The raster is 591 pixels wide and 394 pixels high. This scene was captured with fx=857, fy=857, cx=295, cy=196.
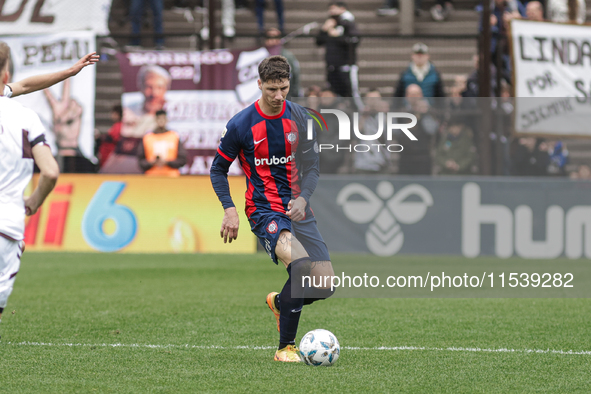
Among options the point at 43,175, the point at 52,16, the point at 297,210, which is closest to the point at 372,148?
the point at 52,16

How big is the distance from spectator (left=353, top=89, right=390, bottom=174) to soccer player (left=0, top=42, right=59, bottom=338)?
839cm

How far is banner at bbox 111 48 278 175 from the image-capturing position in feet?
45.1

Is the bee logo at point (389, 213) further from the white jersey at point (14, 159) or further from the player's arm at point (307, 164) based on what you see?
the white jersey at point (14, 159)

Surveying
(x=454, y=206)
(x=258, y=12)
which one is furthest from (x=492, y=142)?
(x=258, y=12)

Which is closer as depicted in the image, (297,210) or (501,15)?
(297,210)

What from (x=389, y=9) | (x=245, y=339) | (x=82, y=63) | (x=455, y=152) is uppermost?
(x=389, y=9)

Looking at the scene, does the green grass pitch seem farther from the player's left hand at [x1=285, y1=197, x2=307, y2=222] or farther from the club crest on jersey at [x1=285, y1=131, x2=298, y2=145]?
the club crest on jersey at [x1=285, y1=131, x2=298, y2=145]

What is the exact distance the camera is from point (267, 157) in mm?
6062

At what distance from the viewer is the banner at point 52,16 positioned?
47.4ft

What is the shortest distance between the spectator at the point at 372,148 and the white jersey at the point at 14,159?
8.39m

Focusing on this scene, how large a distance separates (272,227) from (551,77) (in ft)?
27.3

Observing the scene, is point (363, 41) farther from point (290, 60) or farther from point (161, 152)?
point (161, 152)

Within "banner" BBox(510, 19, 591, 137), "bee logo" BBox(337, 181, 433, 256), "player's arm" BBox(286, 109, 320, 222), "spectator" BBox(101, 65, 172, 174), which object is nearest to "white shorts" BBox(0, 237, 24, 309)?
"player's arm" BBox(286, 109, 320, 222)

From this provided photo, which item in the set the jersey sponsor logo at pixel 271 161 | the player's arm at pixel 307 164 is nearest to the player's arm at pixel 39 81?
the jersey sponsor logo at pixel 271 161
